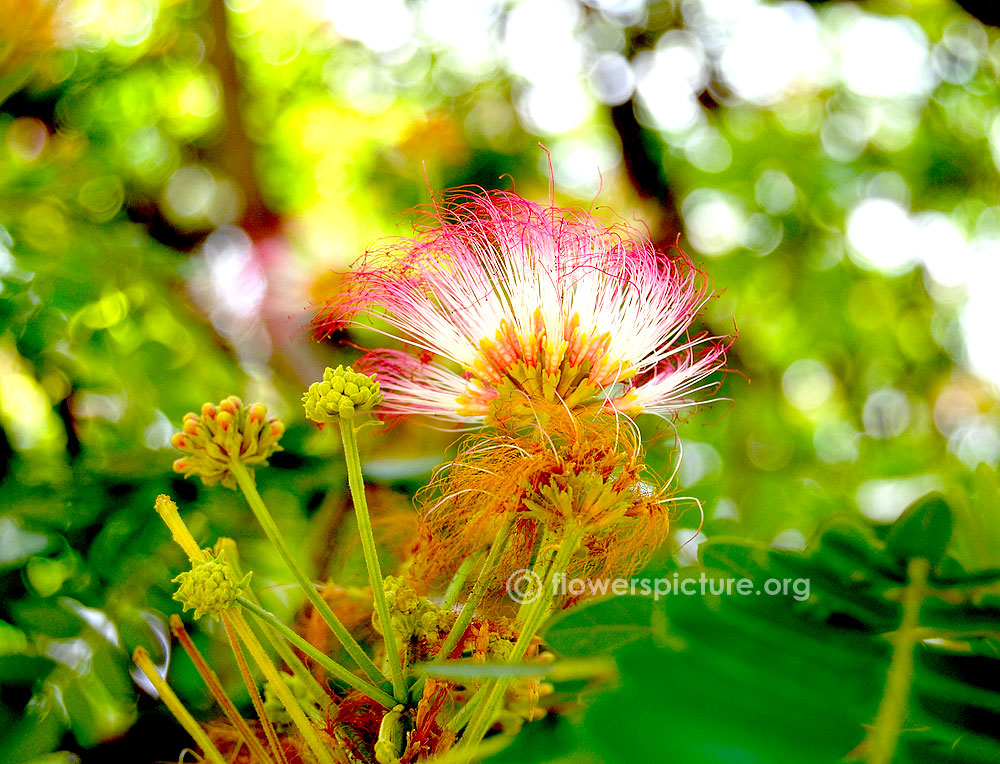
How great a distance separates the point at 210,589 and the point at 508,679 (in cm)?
21

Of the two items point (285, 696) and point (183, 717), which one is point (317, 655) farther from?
point (183, 717)

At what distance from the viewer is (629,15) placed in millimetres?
2758

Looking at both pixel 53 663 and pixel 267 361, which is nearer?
pixel 53 663

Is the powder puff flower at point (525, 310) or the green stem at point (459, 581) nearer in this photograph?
the green stem at point (459, 581)

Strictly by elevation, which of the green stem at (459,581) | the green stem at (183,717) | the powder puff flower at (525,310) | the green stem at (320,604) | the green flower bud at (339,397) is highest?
the powder puff flower at (525,310)

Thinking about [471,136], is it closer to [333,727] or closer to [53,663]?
[53,663]

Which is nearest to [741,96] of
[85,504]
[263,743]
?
[85,504]

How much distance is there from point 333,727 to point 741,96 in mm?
2620

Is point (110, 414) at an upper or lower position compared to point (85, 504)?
upper

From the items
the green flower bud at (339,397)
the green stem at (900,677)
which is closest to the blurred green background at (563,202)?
the green stem at (900,677)

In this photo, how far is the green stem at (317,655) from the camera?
1.80 feet

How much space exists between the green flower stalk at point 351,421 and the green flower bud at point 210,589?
0.09m

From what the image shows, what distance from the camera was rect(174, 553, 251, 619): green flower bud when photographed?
54 centimetres

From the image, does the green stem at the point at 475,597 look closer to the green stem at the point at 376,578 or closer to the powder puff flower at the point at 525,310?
the green stem at the point at 376,578
